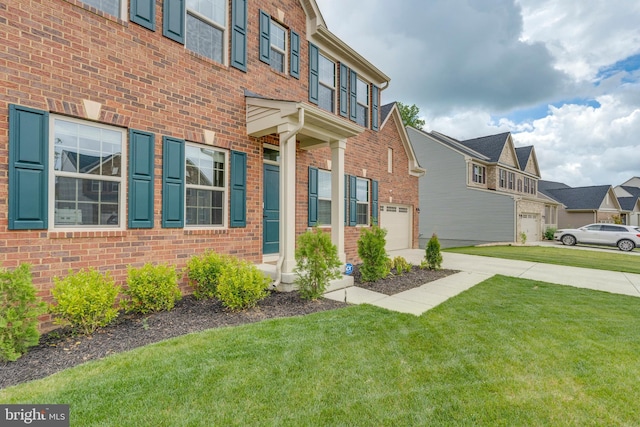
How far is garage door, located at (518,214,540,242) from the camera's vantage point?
2092cm

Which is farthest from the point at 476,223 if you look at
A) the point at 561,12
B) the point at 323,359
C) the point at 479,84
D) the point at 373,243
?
the point at 323,359

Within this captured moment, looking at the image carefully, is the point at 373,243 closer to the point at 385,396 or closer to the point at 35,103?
the point at 385,396

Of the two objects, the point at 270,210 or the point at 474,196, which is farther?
the point at 474,196

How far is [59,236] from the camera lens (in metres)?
3.99

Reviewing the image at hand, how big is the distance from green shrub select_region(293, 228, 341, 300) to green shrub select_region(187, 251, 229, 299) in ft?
4.41

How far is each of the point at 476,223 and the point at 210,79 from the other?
20.1 meters

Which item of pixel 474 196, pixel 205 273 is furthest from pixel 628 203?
pixel 205 273

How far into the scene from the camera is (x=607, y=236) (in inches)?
710

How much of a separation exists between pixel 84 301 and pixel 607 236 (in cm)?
2503

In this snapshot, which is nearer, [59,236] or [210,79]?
[59,236]

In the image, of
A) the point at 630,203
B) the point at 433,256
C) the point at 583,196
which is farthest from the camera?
the point at 630,203

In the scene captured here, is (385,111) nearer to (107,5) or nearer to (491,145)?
(107,5)

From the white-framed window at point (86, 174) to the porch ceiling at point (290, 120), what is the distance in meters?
2.39

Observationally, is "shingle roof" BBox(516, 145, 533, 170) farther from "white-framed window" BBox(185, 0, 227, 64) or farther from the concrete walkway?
"white-framed window" BBox(185, 0, 227, 64)
